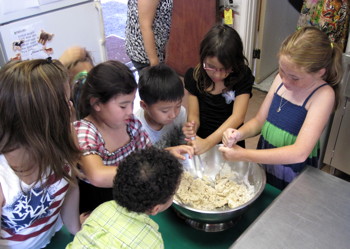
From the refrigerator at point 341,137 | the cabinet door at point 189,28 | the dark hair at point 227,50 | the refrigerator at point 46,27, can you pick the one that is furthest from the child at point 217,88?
the cabinet door at point 189,28

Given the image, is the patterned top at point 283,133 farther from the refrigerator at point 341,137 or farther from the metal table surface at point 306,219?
the refrigerator at point 341,137

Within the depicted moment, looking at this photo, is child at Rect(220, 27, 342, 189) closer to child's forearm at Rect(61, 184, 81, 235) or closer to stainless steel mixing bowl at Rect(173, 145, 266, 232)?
stainless steel mixing bowl at Rect(173, 145, 266, 232)

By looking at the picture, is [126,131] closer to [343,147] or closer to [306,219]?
[306,219]

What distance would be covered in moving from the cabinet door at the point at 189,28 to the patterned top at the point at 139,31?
120 centimetres

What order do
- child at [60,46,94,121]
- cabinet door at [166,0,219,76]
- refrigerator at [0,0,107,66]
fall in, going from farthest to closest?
cabinet door at [166,0,219,76]
refrigerator at [0,0,107,66]
child at [60,46,94,121]

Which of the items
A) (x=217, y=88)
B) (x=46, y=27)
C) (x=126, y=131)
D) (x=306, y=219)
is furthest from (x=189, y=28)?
(x=306, y=219)

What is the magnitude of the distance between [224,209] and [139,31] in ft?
3.73

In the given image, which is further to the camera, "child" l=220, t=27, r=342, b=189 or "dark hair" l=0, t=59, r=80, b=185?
"child" l=220, t=27, r=342, b=189

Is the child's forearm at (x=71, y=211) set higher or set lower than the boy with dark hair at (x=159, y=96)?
lower

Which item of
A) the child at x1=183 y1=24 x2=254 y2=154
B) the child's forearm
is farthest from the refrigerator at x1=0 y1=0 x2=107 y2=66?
the child's forearm

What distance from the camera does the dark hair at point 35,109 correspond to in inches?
30.4

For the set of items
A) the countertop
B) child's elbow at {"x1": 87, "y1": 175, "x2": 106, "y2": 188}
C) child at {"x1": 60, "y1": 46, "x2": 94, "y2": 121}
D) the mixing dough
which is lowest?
the countertop

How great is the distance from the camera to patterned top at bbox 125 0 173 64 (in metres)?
1.72

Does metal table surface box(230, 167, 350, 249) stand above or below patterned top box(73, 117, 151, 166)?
below
